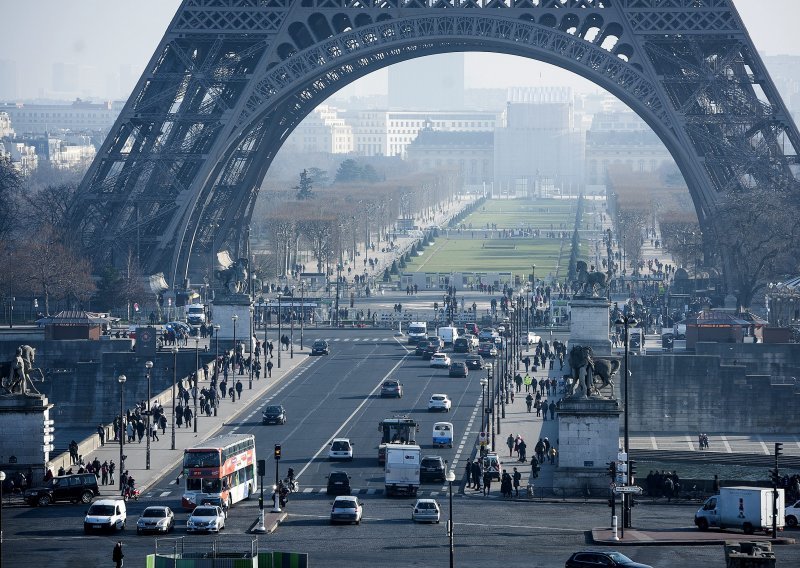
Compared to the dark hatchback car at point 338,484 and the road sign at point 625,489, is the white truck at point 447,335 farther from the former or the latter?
the road sign at point 625,489

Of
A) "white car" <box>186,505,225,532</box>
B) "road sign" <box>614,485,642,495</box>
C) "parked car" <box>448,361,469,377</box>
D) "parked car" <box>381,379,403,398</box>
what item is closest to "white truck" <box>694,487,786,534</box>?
"road sign" <box>614,485,642,495</box>

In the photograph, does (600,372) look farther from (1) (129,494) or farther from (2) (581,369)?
(1) (129,494)

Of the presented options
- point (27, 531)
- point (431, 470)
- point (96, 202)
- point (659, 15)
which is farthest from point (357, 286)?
point (27, 531)

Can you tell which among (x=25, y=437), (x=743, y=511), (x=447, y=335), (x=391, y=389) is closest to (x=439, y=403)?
(x=391, y=389)

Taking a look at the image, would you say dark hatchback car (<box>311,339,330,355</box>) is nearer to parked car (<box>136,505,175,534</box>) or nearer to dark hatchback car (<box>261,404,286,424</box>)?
dark hatchback car (<box>261,404,286,424</box>)

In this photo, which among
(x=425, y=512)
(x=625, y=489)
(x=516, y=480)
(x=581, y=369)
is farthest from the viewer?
(x=581, y=369)

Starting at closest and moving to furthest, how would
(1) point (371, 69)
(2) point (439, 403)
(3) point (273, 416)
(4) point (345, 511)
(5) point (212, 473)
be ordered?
(4) point (345, 511) < (5) point (212, 473) < (3) point (273, 416) < (2) point (439, 403) < (1) point (371, 69)

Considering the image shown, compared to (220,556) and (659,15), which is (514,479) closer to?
(220,556)
